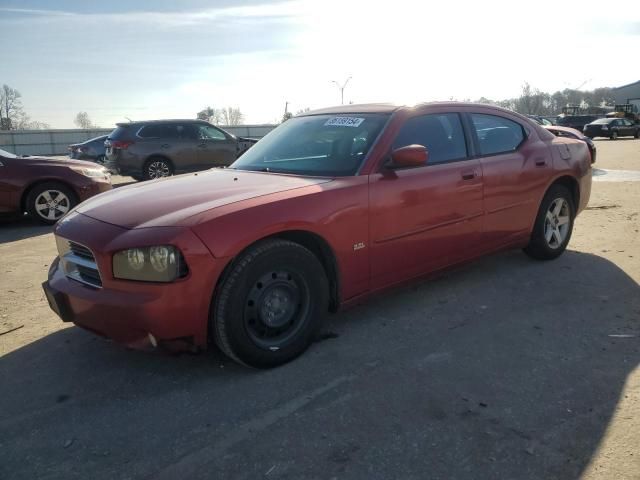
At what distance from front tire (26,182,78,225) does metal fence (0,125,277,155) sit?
30988 mm

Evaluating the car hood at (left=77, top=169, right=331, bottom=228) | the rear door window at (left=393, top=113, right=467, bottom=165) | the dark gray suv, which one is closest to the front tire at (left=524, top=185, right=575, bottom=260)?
the rear door window at (left=393, top=113, right=467, bottom=165)

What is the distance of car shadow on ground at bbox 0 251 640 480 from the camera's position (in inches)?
91.8

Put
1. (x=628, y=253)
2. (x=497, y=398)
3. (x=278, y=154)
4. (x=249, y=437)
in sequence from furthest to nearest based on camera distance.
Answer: (x=628, y=253) → (x=278, y=154) → (x=497, y=398) → (x=249, y=437)

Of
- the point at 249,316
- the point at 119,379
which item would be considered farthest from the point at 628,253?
the point at 119,379

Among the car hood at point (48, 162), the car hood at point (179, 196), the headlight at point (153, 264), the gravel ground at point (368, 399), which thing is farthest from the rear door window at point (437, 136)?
the car hood at point (48, 162)

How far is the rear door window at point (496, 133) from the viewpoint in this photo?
14.7 feet

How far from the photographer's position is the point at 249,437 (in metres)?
2.51

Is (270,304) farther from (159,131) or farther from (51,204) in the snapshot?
(159,131)

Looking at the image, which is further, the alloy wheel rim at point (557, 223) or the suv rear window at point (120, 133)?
the suv rear window at point (120, 133)

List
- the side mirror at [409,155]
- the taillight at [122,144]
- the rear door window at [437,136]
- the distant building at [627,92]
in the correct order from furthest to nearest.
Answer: the distant building at [627,92] → the taillight at [122,144] → the rear door window at [437,136] → the side mirror at [409,155]

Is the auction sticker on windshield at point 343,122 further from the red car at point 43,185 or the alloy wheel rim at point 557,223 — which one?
the red car at point 43,185

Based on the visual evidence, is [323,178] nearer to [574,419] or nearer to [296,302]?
[296,302]

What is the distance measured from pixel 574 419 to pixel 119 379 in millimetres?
2542

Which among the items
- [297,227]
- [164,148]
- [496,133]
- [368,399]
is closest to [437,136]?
[496,133]
